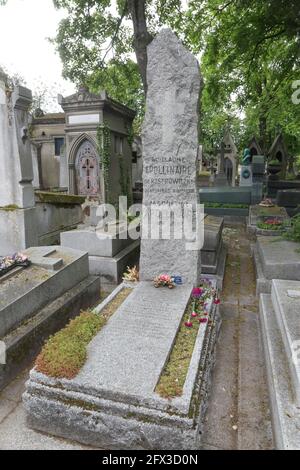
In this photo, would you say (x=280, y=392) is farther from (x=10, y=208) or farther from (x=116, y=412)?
(x=10, y=208)

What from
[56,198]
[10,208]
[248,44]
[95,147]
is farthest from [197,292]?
[95,147]

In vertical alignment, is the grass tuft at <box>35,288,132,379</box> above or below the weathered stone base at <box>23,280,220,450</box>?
above

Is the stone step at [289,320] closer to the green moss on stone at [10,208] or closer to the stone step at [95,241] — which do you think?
the stone step at [95,241]

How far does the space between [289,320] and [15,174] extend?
16.0 feet

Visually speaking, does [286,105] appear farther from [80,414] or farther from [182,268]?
[80,414]

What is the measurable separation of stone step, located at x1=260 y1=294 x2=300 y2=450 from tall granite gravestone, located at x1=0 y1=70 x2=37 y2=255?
4284 mm

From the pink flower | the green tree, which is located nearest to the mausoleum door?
the green tree

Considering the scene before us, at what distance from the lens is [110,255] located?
20.1ft

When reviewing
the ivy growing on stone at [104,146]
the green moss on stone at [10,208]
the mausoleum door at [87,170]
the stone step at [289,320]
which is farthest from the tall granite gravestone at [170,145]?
the mausoleum door at [87,170]

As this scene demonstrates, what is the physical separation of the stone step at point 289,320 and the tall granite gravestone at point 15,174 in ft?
13.9

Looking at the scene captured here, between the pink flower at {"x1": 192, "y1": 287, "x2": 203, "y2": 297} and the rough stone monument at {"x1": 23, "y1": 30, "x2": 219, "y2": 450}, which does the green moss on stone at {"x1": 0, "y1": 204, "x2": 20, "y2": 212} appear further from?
the pink flower at {"x1": 192, "y1": 287, "x2": 203, "y2": 297}

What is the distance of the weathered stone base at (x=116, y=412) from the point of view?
250 cm

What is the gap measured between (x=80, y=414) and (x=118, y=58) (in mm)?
13024

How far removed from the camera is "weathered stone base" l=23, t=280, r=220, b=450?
250cm
